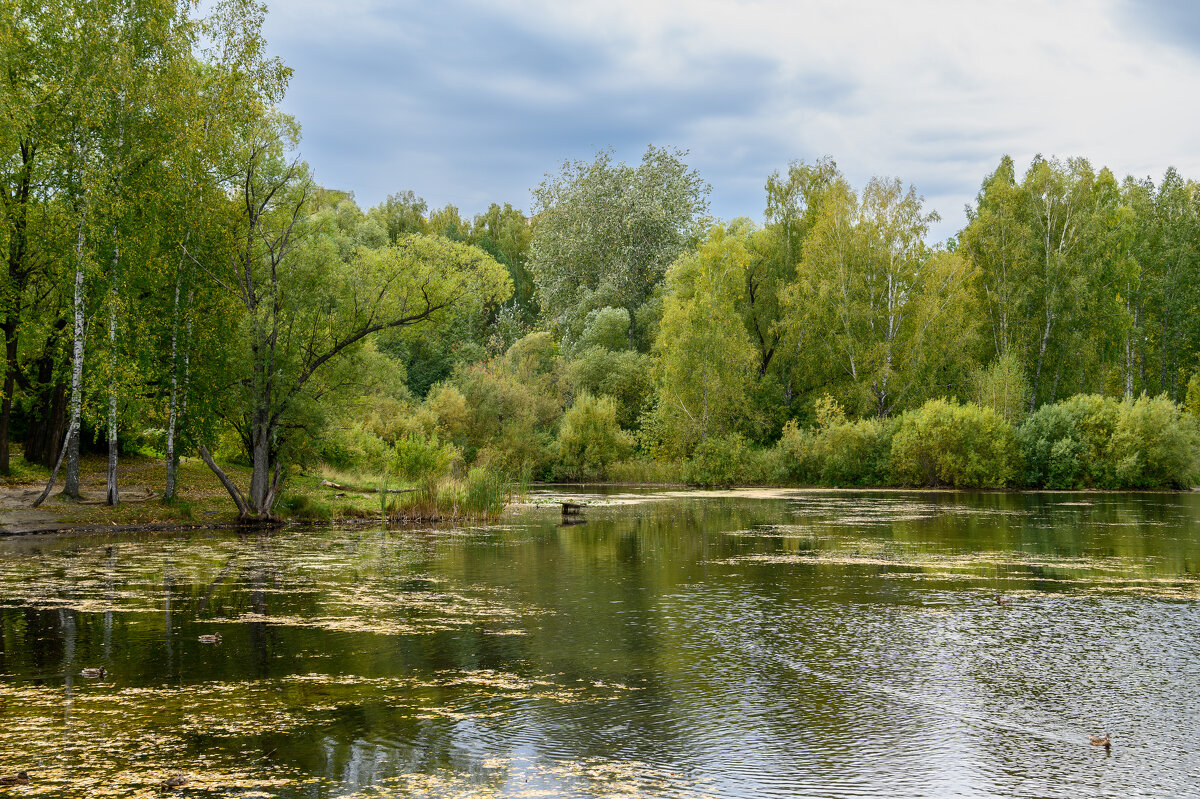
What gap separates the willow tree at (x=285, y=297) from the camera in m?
24.1

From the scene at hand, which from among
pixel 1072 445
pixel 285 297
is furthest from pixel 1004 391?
pixel 285 297

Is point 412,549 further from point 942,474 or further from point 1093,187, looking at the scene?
point 1093,187

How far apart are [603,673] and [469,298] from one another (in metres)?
20.2

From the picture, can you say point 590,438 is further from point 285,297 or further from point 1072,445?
point 285,297

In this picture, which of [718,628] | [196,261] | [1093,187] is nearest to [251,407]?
[196,261]

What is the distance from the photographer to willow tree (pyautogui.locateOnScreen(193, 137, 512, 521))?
79.2 ft

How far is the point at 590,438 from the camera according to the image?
167 ft

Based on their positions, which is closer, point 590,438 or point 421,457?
point 421,457

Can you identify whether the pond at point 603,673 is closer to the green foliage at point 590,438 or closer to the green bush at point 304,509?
the green bush at point 304,509

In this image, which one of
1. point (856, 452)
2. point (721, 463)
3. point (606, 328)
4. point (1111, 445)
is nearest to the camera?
point (1111, 445)

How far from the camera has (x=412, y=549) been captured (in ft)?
65.7

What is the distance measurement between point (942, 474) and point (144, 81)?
37.0 m

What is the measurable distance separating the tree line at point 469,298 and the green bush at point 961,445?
1009 millimetres

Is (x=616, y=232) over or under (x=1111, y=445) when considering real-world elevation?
over
